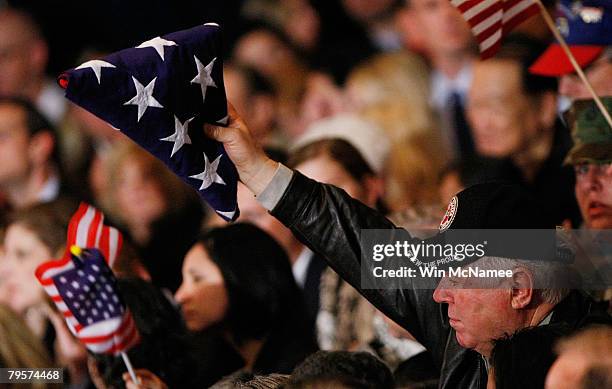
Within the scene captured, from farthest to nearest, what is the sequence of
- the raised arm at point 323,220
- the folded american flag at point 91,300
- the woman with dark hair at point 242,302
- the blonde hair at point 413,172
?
the blonde hair at point 413,172 < the woman with dark hair at point 242,302 < the folded american flag at point 91,300 < the raised arm at point 323,220

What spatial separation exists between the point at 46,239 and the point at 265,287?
126 cm

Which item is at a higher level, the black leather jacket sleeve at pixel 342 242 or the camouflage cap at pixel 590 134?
the black leather jacket sleeve at pixel 342 242

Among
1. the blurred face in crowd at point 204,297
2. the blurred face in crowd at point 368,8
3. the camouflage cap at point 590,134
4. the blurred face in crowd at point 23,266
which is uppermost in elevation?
the camouflage cap at point 590,134

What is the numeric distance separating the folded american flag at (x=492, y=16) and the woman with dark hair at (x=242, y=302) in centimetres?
113

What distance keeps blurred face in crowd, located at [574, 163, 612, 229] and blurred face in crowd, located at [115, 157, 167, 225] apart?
3122mm

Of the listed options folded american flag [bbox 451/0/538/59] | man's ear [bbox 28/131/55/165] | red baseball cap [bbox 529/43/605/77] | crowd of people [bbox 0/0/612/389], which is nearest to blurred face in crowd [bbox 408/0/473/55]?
crowd of people [bbox 0/0/612/389]

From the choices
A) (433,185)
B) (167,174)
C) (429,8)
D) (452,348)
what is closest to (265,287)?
(452,348)

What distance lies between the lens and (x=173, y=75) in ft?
13.0

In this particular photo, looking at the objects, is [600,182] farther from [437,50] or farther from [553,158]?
[437,50]

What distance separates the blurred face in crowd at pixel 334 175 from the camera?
5.86 meters

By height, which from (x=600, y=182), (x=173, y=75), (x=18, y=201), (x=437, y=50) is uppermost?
(x=173, y=75)

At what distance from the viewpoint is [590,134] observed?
4961mm

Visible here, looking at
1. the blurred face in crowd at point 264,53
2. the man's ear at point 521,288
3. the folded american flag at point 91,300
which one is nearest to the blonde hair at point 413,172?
the blurred face in crowd at point 264,53

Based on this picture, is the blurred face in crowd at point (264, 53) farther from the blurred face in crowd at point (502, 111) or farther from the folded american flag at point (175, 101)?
the folded american flag at point (175, 101)
